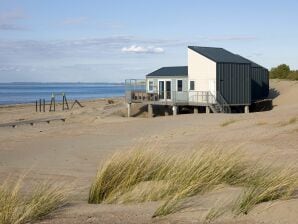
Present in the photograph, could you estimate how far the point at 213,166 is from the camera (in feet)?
26.1

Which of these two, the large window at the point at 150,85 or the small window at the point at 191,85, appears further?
the large window at the point at 150,85

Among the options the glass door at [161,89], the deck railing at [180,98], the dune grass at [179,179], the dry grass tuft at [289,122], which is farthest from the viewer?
the glass door at [161,89]

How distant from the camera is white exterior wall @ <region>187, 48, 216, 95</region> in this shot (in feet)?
117

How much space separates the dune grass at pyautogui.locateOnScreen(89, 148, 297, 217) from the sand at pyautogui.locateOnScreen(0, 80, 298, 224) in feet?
0.64

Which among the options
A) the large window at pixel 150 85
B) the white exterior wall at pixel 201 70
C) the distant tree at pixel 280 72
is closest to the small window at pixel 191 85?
the white exterior wall at pixel 201 70

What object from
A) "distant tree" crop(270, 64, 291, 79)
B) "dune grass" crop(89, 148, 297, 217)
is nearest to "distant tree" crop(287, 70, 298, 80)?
"distant tree" crop(270, 64, 291, 79)

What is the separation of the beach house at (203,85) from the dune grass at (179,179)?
26.6 metres

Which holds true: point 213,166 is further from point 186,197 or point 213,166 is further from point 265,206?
point 265,206

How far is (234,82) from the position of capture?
121 ft

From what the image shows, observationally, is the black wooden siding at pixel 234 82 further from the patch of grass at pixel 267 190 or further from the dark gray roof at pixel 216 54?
the patch of grass at pixel 267 190

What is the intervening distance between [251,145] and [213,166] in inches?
282

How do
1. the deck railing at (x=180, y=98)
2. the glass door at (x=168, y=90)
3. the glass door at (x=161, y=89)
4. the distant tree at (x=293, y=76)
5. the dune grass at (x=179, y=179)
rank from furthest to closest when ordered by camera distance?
the distant tree at (x=293, y=76), the glass door at (x=161, y=89), the glass door at (x=168, y=90), the deck railing at (x=180, y=98), the dune grass at (x=179, y=179)

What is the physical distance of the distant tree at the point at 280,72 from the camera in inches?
2817

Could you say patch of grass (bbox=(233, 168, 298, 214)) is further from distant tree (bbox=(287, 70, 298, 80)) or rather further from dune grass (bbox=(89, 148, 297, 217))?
distant tree (bbox=(287, 70, 298, 80))
